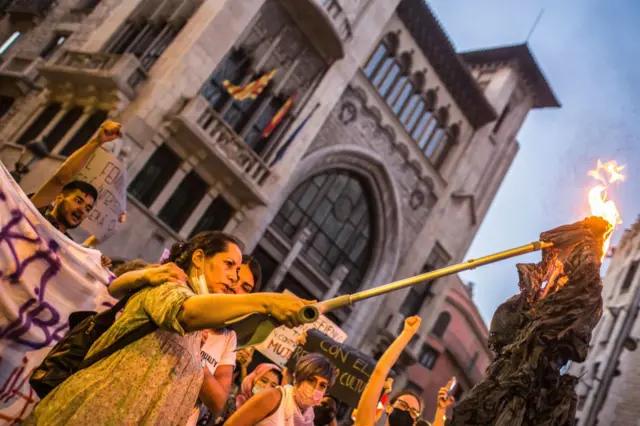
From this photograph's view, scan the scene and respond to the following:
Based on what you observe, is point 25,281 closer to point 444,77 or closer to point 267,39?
point 267,39

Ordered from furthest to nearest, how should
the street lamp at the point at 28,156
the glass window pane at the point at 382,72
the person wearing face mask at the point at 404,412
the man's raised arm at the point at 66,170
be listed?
the glass window pane at the point at 382,72 → the street lamp at the point at 28,156 → the person wearing face mask at the point at 404,412 → the man's raised arm at the point at 66,170

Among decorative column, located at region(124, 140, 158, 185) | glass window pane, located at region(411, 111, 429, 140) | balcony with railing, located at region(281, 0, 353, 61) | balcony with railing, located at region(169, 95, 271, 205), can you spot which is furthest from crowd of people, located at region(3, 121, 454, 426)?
glass window pane, located at region(411, 111, 429, 140)

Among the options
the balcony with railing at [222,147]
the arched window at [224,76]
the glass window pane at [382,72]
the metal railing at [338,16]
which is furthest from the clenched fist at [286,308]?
the glass window pane at [382,72]

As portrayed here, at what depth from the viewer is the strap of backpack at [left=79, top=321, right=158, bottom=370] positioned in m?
2.20

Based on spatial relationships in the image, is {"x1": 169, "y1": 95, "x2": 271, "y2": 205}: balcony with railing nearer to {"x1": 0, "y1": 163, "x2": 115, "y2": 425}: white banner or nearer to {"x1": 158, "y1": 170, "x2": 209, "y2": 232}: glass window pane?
{"x1": 158, "y1": 170, "x2": 209, "y2": 232}: glass window pane

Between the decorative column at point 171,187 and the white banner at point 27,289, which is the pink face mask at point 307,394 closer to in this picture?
the white banner at point 27,289

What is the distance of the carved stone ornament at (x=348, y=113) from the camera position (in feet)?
61.6

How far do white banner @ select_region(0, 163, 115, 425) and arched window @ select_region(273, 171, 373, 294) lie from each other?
14.2 metres

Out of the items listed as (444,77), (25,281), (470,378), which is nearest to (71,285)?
(25,281)

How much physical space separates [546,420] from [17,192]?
307 cm

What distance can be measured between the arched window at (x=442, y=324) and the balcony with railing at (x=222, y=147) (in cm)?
1655

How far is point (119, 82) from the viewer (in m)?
13.8

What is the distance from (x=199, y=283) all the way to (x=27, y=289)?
132cm

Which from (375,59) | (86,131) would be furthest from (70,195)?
(375,59)
